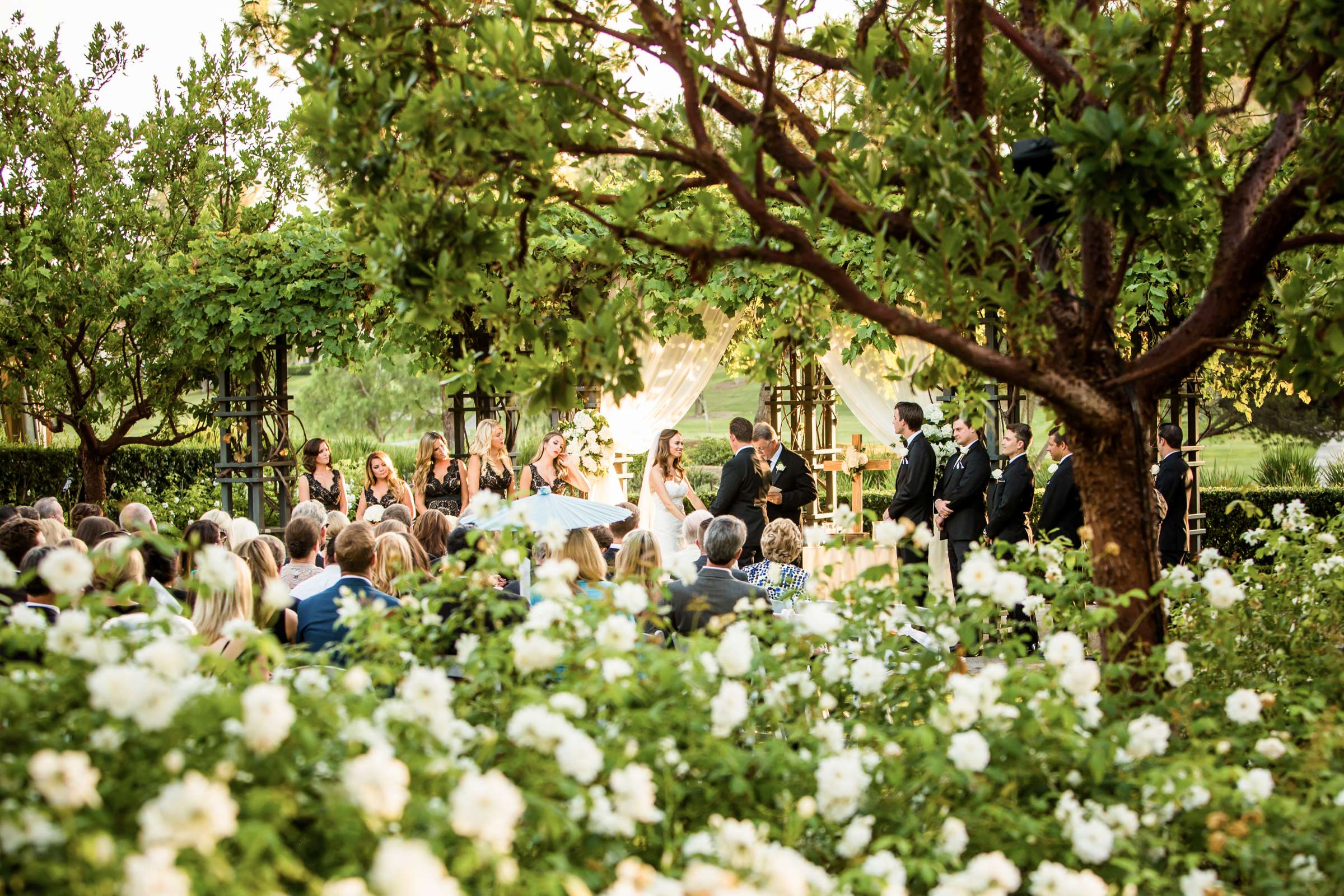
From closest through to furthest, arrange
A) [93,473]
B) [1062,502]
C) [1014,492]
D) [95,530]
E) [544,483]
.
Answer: [95,530]
[1062,502]
[1014,492]
[544,483]
[93,473]

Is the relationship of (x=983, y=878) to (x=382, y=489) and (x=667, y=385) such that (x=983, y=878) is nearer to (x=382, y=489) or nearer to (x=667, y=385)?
(x=382, y=489)

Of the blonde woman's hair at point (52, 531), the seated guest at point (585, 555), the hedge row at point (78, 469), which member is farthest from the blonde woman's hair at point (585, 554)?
the hedge row at point (78, 469)

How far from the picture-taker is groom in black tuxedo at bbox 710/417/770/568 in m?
7.32

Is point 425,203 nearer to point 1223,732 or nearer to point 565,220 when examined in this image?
point 1223,732

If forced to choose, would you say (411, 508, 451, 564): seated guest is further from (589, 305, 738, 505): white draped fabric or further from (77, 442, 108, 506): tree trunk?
(589, 305, 738, 505): white draped fabric

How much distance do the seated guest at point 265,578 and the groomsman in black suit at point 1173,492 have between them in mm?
5473

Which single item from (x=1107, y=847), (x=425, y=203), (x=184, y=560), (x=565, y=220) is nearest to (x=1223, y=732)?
(x=1107, y=847)

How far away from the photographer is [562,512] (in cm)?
496

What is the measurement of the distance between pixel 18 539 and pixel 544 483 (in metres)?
4.07

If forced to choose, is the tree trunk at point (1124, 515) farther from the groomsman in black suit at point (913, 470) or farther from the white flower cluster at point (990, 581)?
the groomsman in black suit at point (913, 470)

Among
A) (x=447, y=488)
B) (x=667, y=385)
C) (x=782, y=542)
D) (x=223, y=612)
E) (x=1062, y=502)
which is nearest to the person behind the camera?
(x=223, y=612)

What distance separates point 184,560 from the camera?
5.03m

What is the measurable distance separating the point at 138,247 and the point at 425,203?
6.81 m

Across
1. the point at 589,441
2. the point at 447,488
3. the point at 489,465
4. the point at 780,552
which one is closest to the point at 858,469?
the point at 589,441
